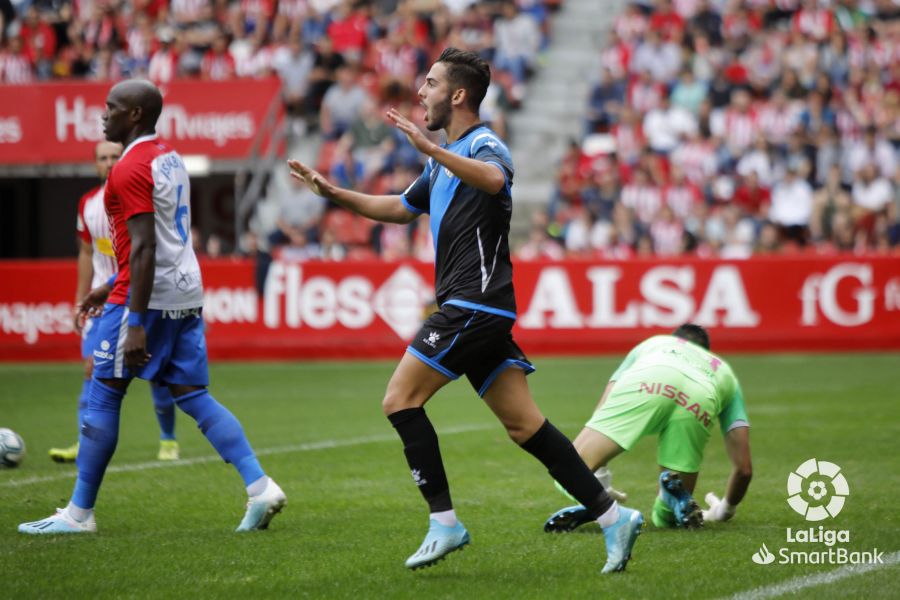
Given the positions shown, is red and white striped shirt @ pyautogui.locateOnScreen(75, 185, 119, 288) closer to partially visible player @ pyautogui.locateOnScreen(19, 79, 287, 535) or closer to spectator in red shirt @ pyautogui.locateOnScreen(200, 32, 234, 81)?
partially visible player @ pyautogui.locateOnScreen(19, 79, 287, 535)

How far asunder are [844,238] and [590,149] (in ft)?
17.0

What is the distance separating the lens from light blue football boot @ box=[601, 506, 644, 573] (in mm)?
5957

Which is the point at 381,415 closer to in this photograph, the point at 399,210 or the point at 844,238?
the point at 399,210

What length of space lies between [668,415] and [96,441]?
3017 millimetres

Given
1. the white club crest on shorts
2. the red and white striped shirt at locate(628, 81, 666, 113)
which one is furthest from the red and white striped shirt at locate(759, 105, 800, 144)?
the white club crest on shorts

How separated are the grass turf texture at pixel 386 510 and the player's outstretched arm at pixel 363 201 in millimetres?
1633

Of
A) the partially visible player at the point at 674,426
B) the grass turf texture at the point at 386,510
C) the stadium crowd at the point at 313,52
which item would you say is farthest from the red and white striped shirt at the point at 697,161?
the partially visible player at the point at 674,426

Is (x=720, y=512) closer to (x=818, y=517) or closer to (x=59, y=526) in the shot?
(x=818, y=517)

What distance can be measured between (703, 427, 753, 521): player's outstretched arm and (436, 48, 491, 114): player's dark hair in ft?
8.19

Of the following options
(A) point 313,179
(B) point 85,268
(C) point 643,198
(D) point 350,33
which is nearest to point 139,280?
(A) point 313,179

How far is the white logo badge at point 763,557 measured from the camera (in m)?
6.23

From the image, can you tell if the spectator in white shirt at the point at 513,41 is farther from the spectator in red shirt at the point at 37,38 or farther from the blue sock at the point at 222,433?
the blue sock at the point at 222,433

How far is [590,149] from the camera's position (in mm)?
23750

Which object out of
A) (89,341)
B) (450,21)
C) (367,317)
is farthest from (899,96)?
(89,341)
